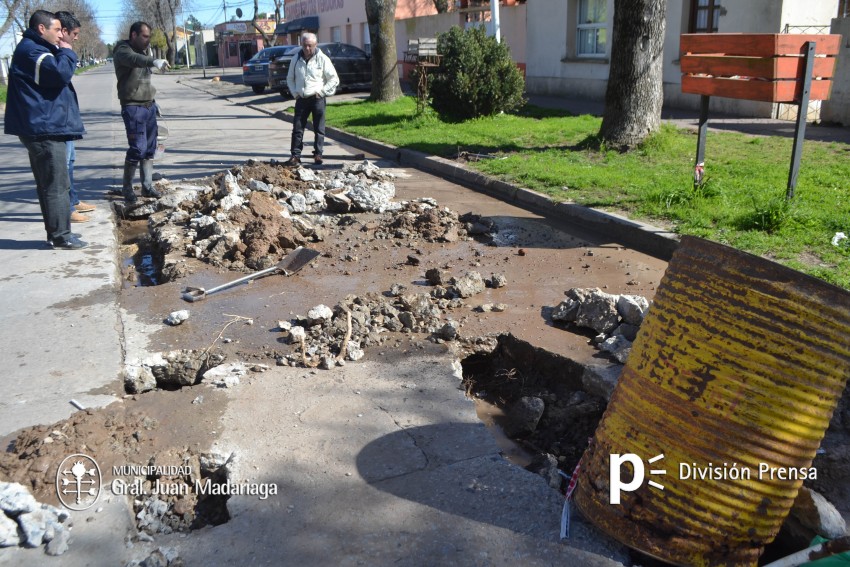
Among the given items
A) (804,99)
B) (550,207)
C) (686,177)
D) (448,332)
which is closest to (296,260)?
(448,332)

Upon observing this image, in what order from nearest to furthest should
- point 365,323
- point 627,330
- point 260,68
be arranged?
point 627,330 < point 365,323 < point 260,68

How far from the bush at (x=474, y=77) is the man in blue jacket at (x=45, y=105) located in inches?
329

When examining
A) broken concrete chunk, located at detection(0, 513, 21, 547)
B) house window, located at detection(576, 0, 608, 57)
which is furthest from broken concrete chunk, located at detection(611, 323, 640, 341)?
house window, located at detection(576, 0, 608, 57)

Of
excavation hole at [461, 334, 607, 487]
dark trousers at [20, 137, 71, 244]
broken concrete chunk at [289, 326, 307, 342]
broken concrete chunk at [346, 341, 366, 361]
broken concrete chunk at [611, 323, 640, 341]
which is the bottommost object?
excavation hole at [461, 334, 607, 487]

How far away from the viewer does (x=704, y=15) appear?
1497 cm

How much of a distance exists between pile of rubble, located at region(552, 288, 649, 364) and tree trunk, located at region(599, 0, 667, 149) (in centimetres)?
586

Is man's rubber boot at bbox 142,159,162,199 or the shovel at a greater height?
man's rubber boot at bbox 142,159,162,199

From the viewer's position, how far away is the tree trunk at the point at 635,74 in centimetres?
963

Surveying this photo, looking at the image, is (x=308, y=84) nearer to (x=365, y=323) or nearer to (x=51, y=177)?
(x=51, y=177)

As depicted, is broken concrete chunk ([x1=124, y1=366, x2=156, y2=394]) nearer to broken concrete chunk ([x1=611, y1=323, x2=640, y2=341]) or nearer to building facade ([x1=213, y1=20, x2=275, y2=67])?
broken concrete chunk ([x1=611, y1=323, x2=640, y2=341])

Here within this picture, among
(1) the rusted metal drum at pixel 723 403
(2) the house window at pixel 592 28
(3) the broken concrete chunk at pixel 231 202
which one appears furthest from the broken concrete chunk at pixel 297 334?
(2) the house window at pixel 592 28

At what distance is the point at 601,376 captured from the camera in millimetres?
3967

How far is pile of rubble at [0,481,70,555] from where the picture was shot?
2691 mm

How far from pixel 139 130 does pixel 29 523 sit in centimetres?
632
